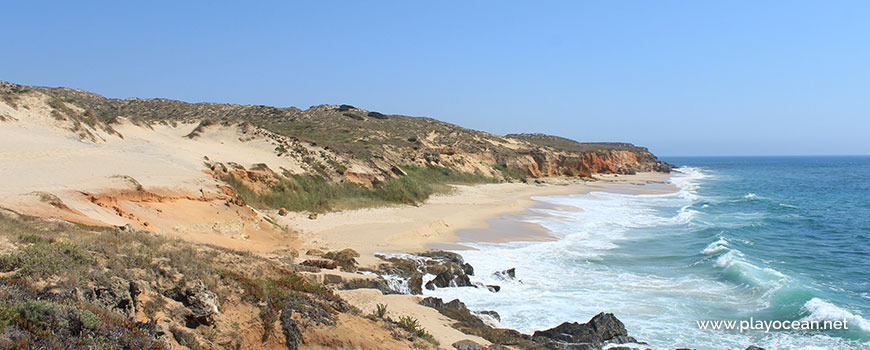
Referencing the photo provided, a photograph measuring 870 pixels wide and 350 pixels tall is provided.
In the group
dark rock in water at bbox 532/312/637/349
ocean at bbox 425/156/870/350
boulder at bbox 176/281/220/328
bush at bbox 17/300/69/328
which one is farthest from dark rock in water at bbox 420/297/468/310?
bush at bbox 17/300/69/328

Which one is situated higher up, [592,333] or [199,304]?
[199,304]

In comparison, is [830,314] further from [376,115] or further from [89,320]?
[376,115]

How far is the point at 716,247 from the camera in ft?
64.5

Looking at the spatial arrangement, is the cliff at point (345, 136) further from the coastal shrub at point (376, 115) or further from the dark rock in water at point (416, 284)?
the dark rock in water at point (416, 284)

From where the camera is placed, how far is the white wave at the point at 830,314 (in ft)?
37.6

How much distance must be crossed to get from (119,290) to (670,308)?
447 inches

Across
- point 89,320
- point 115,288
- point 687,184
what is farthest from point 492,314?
point 687,184

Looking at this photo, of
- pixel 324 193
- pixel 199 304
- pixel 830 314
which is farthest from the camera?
pixel 324 193

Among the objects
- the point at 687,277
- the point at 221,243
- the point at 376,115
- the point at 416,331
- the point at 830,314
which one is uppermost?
the point at 376,115

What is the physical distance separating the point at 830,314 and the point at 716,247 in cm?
793

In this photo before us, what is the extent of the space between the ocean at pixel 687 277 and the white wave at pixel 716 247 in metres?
0.05

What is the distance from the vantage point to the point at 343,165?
31000 mm

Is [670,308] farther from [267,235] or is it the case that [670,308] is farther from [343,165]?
[343,165]

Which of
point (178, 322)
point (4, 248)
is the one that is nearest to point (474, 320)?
point (178, 322)
